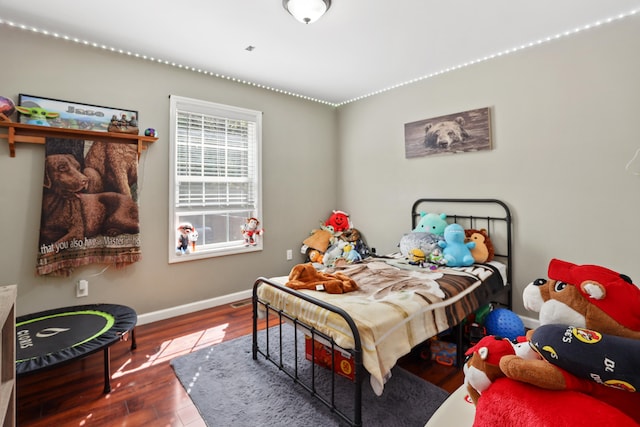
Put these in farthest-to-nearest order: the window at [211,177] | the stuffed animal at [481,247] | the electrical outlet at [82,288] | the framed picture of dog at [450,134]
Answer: the window at [211,177], the framed picture of dog at [450,134], the stuffed animal at [481,247], the electrical outlet at [82,288]

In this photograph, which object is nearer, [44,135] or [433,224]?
[44,135]

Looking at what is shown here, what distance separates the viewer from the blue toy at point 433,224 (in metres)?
3.02

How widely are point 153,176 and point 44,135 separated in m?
0.82

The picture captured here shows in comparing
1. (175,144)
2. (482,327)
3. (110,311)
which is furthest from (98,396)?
(482,327)

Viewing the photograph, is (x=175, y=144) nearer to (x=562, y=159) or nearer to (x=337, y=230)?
(x=337, y=230)

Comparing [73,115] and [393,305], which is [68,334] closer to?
[73,115]

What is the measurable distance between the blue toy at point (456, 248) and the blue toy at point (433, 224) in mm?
169

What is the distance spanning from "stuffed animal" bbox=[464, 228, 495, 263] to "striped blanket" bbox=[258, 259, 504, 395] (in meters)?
0.15

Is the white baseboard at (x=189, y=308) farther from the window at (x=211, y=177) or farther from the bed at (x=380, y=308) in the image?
the bed at (x=380, y=308)

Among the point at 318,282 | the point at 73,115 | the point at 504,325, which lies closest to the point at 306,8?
the point at 318,282

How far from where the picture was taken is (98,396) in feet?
6.14

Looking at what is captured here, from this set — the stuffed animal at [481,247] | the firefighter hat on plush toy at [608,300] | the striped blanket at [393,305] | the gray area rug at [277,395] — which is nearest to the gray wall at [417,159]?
the stuffed animal at [481,247]

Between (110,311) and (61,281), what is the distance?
0.60 m

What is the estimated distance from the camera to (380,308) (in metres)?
1.72
